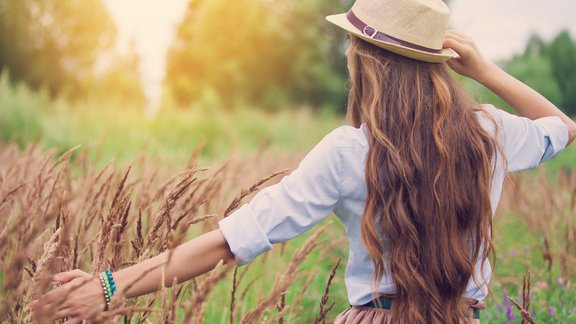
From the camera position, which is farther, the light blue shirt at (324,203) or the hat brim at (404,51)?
the hat brim at (404,51)

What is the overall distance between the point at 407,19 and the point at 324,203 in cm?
63

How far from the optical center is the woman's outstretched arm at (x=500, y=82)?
2.15 m

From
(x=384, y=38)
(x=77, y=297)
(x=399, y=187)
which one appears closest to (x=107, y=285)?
(x=77, y=297)

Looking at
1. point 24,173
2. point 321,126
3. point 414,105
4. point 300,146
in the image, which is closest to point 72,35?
point 321,126

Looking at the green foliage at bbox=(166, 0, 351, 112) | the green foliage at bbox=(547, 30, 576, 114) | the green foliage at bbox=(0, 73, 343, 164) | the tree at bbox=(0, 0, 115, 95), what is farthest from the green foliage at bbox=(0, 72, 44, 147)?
the green foliage at bbox=(166, 0, 351, 112)

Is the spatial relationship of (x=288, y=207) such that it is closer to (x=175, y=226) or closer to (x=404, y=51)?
(x=175, y=226)

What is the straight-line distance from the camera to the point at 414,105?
1.80 metres

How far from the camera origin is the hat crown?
186 cm

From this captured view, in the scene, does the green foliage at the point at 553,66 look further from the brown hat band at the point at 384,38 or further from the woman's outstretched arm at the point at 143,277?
the woman's outstretched arm at the point at 143,277

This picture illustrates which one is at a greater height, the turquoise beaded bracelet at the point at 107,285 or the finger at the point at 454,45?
the finger at the point at 454,45

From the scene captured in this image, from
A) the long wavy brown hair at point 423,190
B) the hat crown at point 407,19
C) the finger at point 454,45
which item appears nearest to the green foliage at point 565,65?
the finger at point 454,45

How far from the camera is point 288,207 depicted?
1616mm

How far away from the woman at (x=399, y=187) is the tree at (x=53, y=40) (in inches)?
902

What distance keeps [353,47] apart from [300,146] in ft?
39.8
